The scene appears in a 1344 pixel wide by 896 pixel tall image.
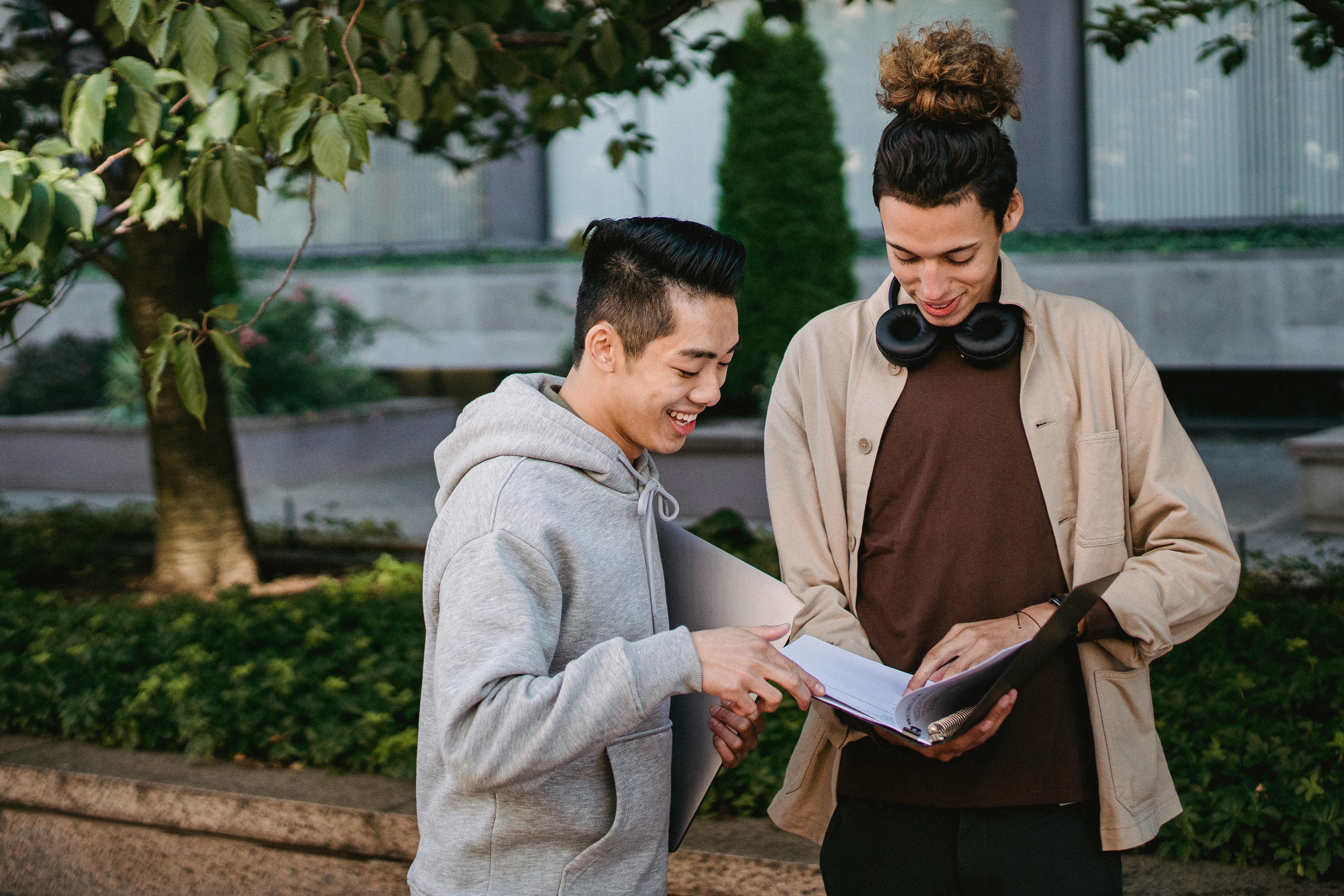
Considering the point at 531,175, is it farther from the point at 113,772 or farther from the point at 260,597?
the point at 113,772

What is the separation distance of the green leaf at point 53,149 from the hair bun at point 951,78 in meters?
1.95

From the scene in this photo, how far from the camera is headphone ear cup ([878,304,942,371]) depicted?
2.08 m

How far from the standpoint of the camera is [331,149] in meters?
2.87

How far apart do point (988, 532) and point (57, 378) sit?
13389 mm

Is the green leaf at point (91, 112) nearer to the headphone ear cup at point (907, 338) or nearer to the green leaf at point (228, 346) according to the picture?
the green leaf at point (228, 346)

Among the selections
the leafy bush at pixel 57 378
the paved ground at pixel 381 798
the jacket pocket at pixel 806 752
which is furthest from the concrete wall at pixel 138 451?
the jacket pocket at pixel 806 752

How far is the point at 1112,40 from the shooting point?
4879 mm

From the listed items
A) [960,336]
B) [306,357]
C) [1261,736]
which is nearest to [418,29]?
[960,336]

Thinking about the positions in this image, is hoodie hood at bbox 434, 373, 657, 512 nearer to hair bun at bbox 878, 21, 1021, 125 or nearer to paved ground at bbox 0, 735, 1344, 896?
hair bun at bbox 878, 21, 1021, 125

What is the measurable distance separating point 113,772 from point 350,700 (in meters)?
0.81

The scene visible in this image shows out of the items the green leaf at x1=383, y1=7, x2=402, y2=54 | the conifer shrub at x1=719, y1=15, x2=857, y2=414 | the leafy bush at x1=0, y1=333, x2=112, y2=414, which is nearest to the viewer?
the green leaf at x1=383, y1=7, x2=402, y2=54

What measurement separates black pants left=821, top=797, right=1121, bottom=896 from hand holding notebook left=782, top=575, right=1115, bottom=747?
10.9 inches

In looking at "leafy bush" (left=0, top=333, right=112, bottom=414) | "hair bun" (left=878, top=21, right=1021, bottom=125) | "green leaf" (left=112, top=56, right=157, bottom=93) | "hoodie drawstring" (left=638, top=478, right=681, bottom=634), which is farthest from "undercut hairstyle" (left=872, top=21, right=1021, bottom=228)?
"leafy bush" (left=0, top=333, right=112, bottom=414)

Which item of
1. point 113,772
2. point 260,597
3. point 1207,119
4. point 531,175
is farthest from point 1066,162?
point 113,772
